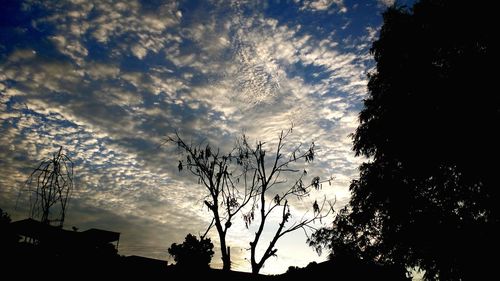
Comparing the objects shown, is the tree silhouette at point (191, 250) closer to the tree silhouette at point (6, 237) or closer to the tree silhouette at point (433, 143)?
the tree silhouette at point (433, 143)

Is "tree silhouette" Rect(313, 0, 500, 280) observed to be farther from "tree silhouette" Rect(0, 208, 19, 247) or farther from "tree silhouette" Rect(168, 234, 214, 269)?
"tree silhouette" Rect(168, 234, 214, 269)

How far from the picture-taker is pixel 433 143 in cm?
1435

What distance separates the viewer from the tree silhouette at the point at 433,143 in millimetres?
13133

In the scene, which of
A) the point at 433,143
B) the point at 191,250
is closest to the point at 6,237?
the point at 433,143

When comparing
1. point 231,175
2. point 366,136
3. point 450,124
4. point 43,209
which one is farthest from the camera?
point 231,175

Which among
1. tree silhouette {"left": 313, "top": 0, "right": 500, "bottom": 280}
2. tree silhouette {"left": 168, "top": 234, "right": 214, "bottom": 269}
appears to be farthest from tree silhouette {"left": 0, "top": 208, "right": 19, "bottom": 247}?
tree silhouette {"left": 168, "top": 234, "right": 214, "bottom": 269}

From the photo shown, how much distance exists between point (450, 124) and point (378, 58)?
5.73 metres

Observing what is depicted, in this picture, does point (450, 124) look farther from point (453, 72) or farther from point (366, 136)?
point (366, 136)

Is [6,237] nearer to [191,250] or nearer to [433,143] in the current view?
[433,143]

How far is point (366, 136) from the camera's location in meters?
17.2

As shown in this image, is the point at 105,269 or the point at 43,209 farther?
the point at 105,269

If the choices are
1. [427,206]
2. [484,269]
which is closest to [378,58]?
[427,206]

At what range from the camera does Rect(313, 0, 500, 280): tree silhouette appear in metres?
13.1

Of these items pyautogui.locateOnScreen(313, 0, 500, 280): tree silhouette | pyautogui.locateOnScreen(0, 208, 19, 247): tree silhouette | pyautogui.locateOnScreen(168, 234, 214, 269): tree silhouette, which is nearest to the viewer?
pyautogui.locateOnScreen(0, 208, 19, 247): tree silhouette
